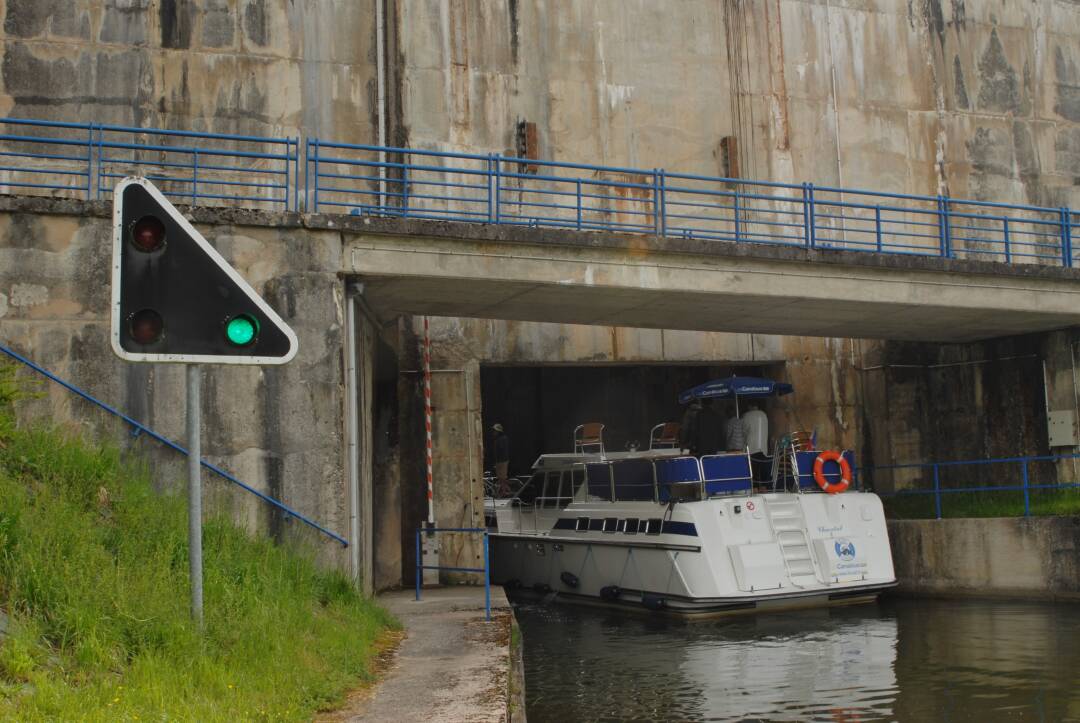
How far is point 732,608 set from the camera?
1738cm

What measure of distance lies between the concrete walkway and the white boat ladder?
5.01 meters

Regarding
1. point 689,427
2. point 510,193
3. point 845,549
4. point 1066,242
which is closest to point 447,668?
point 845,549

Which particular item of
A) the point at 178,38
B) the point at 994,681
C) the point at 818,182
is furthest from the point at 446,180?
the point at 994,681

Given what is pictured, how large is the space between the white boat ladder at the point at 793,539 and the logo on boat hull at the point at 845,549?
0.49 meters

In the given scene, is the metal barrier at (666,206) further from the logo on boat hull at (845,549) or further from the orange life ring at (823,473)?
the logo on boat hull at (845,549)

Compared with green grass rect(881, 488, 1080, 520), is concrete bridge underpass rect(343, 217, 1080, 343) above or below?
above

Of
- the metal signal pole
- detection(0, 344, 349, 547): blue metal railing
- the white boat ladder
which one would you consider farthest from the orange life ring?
the metal signal pole

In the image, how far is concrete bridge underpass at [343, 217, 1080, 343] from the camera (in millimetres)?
14781

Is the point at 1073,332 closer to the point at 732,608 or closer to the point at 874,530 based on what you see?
the point at 874,530

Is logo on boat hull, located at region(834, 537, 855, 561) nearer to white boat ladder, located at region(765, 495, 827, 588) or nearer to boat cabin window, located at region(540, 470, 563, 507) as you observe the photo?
white boat ladder, located at region(765, 495, 827, 588)

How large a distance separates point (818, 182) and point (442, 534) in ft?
36.8

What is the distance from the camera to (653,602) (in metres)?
17.9

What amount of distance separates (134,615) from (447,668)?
9.97 feet

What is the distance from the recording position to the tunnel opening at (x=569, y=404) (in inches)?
1305
